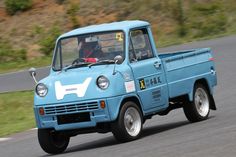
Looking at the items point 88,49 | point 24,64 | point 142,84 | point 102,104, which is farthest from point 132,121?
point 24,64

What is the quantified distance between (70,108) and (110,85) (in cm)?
70

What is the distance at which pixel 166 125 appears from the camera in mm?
13562

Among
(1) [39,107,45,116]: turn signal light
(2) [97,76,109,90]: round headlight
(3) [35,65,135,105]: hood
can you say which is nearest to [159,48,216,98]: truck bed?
(3) [35,65,135,105]: hood

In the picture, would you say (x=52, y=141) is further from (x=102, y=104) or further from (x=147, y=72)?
(x=147, y=72)

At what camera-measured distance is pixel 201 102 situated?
13.5 m

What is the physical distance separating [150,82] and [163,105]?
1.81 feet

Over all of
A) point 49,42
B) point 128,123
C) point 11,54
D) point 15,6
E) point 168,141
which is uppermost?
point 15,6

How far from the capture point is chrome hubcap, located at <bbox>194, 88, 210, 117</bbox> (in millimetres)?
13414

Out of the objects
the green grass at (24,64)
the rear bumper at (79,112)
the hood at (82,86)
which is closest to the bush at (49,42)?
the green grass at (24,64)

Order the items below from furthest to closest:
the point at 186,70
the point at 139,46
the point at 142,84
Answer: the point at 186,70, the point at 139,46, the point at 142,84

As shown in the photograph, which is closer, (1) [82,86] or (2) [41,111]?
(1) [82,86]

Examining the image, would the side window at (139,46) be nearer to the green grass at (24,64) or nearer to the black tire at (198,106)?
the black tire at (198,106)

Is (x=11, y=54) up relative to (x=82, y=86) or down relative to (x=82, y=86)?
up

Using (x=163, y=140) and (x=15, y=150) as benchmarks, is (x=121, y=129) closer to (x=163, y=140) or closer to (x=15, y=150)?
(x=163, y=140)
